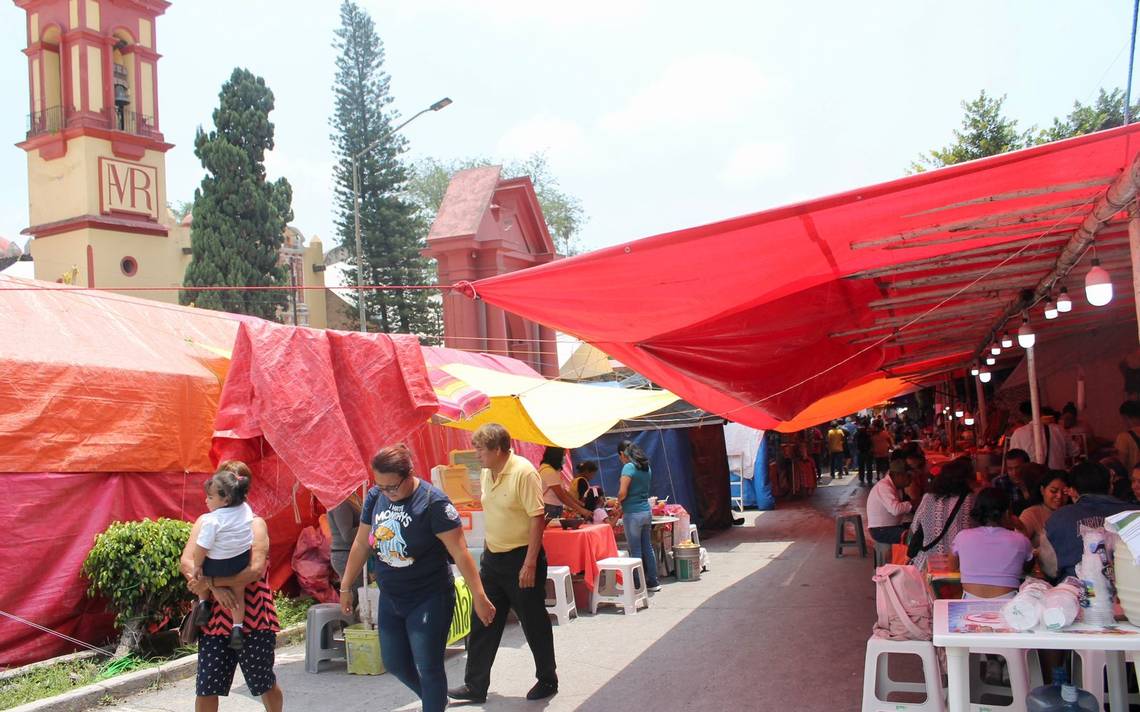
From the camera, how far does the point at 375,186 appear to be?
37062 millimetres

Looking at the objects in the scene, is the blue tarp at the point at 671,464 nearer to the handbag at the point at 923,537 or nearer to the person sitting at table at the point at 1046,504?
the handbag at the point at 923,537

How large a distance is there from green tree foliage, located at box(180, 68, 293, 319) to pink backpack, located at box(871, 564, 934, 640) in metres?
25.9

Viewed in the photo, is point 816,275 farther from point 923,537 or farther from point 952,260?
point 923,537

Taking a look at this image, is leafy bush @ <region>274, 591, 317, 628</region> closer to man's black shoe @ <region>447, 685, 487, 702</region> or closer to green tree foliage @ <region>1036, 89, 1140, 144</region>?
Result: man's black shoe @ <region>447, 685, 487, 702</region>

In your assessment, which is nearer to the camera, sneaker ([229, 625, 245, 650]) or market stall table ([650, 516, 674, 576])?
sneaker ([229, 625, 245, 650])

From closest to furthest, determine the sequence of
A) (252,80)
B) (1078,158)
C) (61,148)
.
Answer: (1078,158) → (61,148) → (252,80)

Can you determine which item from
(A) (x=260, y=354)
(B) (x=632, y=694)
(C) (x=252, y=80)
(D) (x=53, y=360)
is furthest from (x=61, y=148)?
(B) (x=632, y=694)

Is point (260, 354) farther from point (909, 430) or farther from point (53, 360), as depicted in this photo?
point (909, 430)

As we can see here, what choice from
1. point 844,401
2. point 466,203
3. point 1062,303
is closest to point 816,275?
point 1062,303

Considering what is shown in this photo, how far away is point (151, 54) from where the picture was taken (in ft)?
88.5

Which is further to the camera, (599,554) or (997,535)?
(599,554)

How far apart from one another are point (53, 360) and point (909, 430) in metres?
29.8

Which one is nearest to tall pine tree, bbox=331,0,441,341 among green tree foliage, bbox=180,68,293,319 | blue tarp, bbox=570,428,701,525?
green tree foliage, bbox=180,68,293,319

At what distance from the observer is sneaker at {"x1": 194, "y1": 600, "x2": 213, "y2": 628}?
5.15 metres
